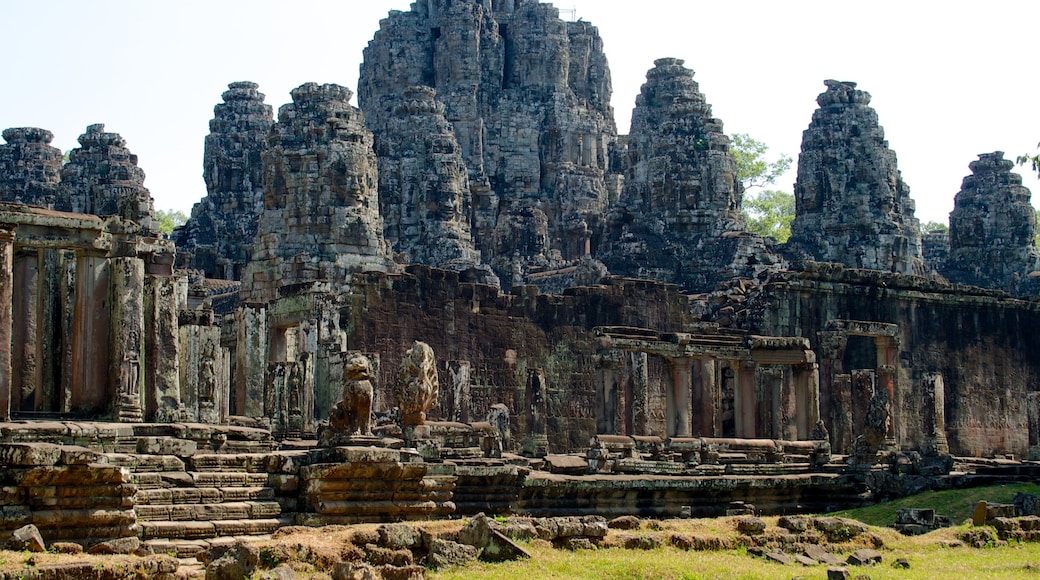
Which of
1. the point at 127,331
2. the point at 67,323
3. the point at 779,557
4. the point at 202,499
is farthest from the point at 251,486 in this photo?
the point at 67,323

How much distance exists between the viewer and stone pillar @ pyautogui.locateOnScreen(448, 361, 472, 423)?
3609 centimetres

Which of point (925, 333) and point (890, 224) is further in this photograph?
point (890, 224)

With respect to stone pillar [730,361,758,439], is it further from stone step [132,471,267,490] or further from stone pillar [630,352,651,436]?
stone step [132,471,267,490]

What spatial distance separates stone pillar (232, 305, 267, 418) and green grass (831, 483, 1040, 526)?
13.4 metres

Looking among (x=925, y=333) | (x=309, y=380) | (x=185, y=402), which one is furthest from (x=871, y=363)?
(x=185, y=402)

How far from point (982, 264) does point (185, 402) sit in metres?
38.9

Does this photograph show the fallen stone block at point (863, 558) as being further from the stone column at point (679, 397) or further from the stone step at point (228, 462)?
the stone column at point (679, 397)

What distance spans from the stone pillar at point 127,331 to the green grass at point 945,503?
10.6 m

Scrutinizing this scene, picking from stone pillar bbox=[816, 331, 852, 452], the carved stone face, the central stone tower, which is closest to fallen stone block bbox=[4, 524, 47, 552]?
the carved stone face

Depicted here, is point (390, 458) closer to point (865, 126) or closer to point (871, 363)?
point (871, 363)

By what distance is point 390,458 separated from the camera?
742 inches

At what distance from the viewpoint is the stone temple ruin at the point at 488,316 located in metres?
20.3

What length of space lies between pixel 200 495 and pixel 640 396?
20.1m

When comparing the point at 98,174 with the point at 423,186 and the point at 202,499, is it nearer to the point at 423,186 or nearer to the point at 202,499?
the point at 423,186
